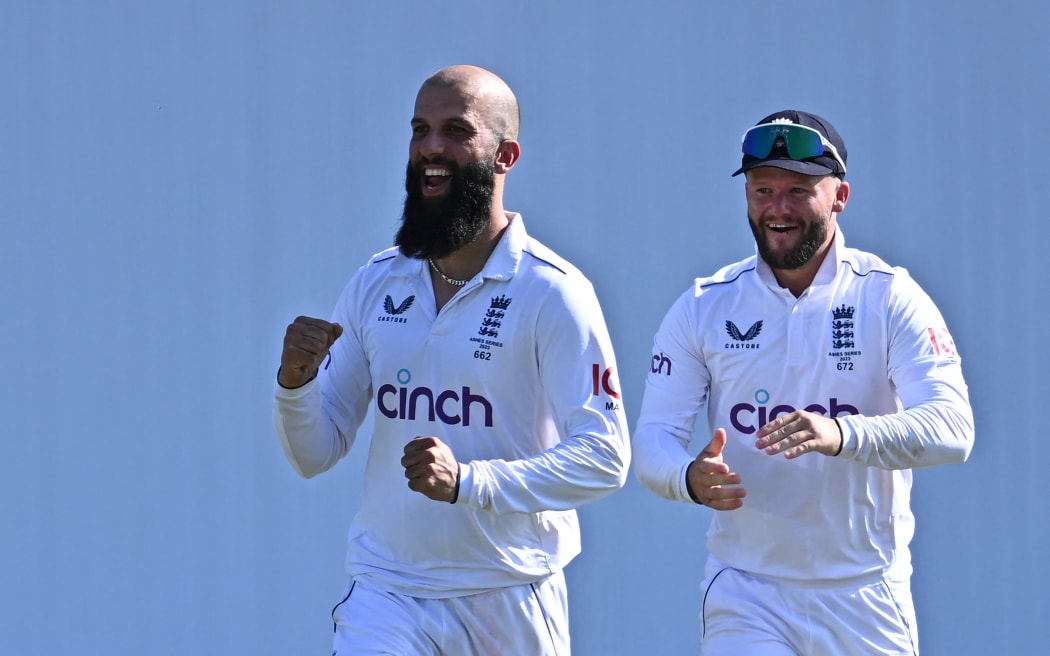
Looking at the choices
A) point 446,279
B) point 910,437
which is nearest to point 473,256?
point 446,279

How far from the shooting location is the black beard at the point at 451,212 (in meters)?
4.14

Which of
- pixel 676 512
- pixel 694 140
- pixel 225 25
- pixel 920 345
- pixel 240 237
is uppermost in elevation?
pixel 225 25

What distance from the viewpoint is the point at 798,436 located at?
3.74m

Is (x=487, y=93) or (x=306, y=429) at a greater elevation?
(x=487, y=93)

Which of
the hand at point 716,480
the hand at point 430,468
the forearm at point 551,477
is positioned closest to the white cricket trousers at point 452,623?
the forearm at point 551,477

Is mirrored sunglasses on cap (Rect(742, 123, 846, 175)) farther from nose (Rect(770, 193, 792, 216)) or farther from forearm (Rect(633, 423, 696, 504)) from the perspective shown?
forearm (Rect(633, 423, 696, 504))

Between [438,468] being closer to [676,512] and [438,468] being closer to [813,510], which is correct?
[813,510]

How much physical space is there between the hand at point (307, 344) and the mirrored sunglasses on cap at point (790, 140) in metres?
1.17

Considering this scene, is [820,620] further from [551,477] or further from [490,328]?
[490,328]

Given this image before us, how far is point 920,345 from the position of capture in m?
4.11

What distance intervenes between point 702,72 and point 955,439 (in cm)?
218

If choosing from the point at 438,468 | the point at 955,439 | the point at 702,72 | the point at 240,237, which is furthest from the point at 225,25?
the point at 955,439

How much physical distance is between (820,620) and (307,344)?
4.70ft

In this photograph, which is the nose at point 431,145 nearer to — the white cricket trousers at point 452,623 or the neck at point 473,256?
the neck at point 473,256
